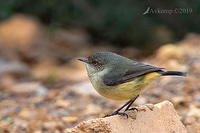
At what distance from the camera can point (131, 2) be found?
1037 cm

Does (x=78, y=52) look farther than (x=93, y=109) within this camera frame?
Yes

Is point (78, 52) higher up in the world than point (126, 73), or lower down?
higher up

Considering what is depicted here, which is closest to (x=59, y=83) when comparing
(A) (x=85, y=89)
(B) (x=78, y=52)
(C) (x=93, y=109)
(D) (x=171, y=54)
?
(A) (x=85, y=89)

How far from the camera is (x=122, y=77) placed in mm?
4984

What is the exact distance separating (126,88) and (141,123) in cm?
47

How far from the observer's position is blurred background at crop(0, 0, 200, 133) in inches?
270

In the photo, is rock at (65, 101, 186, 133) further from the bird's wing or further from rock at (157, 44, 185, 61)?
rock at (157, 44, 185, 61)

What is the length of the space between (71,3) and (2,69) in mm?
2444

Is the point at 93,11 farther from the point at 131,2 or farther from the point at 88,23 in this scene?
the point at 131,2

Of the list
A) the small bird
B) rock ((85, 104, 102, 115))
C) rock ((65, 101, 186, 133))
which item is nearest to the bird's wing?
the small bird

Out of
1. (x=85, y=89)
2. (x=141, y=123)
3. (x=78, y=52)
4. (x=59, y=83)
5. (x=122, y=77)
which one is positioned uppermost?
(x=78, y=52)

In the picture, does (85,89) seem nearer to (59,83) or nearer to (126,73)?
(59,83)

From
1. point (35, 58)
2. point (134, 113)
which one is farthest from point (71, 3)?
point (134, 113)

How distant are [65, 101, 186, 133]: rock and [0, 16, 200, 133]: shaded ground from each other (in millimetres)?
971
